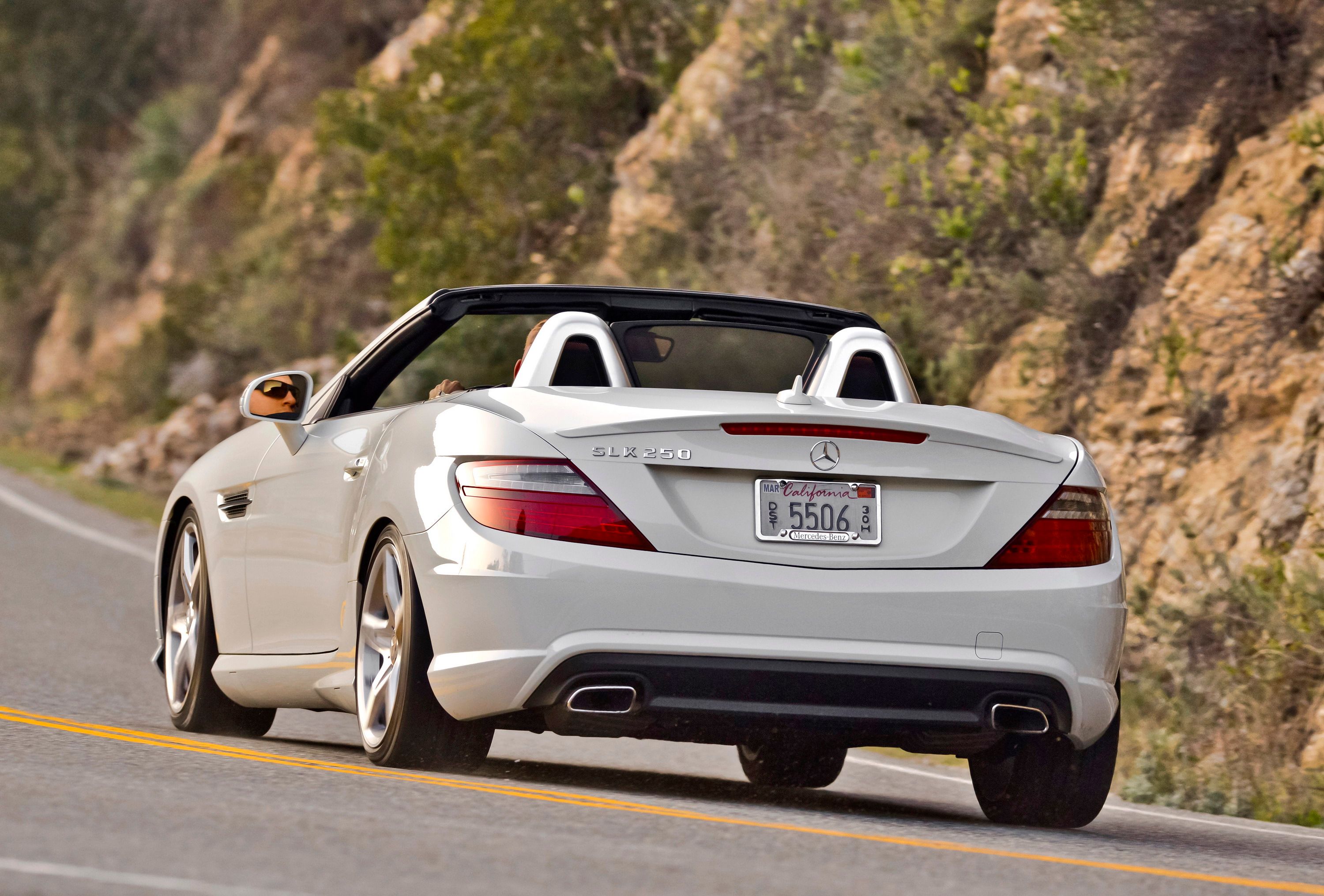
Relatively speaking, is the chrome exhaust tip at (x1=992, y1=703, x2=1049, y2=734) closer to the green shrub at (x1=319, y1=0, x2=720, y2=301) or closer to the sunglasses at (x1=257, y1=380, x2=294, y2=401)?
the sunglasses at (x1=257, y1=380, x2=294, y2=401)

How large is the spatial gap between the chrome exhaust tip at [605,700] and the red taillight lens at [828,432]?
0.76m

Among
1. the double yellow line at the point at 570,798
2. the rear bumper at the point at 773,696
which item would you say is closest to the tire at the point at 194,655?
the double yellow line at the point at 570,798

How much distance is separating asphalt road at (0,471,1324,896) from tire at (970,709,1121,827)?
0.42 feet

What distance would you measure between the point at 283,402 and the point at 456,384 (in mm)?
611

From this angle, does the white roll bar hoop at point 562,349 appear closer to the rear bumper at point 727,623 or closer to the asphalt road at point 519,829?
the rear bumper at point 727,623

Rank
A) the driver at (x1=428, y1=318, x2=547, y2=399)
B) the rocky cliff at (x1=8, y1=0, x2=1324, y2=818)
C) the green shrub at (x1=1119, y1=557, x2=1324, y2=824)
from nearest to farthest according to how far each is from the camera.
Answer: the driver at (x1=428, y1=318, x2=547, y2=399), the green shrub at (x1=1119, y1=557, x2=1324, y2=824), the rocky cliff at (x1=8, y1=0, x2=1324, y2=818)

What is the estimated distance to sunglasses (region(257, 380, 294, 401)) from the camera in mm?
7066

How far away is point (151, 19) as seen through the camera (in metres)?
51.3

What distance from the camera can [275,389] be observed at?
23.5 ft

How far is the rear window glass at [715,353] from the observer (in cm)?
700

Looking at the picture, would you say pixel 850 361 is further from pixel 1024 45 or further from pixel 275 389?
pixel 1024 45

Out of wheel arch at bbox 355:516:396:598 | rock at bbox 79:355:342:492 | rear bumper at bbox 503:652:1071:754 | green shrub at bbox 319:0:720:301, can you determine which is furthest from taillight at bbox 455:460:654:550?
rock at bbox 79:355:342:492

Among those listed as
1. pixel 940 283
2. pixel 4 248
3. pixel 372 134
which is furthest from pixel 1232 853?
pixel 4 248

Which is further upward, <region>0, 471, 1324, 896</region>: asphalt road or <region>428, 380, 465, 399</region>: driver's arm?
<region>428, 380, 465, 399</region>: driver's arm
